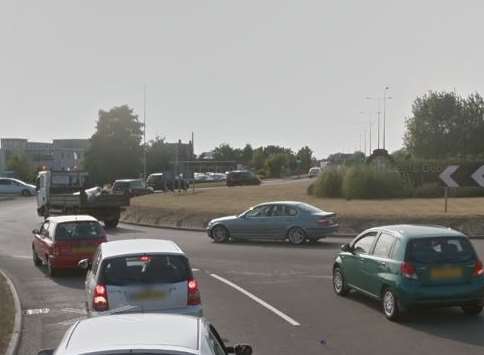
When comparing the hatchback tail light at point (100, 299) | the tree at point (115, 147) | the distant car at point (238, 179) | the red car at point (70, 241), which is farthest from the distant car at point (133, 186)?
the hatchback tail light at point (100, 299)

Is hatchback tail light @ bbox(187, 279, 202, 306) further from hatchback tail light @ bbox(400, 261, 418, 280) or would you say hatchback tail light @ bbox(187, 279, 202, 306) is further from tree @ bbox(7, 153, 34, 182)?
tree @ bbox(7, 153, 34, 182)

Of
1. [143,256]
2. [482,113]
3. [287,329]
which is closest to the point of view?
[143,256]

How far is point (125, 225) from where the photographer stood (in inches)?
1548

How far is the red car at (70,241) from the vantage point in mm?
18922

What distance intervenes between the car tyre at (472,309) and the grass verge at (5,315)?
7.41 m

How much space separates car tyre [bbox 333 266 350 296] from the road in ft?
0.72

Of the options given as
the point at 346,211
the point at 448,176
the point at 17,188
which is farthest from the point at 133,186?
the point at 448,176

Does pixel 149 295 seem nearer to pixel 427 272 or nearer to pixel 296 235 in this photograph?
pixel 427 272

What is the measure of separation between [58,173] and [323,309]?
2973cm

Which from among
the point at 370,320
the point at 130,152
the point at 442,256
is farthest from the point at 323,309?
the point at 130,152

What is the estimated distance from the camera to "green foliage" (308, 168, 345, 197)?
153 ft

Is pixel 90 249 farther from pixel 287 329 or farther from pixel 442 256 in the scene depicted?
pixel 442 256

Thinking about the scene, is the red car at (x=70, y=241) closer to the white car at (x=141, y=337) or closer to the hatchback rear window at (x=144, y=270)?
the hatchback rear window at (x=144, y=270)

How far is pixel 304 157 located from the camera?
156375mm
